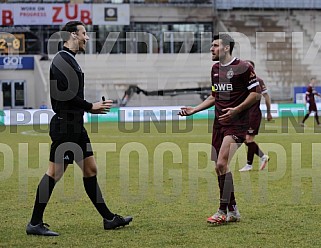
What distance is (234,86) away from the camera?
8.55 m

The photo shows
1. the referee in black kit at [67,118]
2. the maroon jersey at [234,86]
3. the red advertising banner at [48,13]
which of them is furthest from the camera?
the red advertising banner at [48,13]

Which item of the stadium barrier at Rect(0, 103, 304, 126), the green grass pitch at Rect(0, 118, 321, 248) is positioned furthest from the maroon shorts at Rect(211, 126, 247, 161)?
the stadium barrier at Rect(0, 103, 304, 126)

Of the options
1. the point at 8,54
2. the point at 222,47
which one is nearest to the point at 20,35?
the point at 8,54

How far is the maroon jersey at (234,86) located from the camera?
27.8ft

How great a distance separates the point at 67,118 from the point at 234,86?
2.03m

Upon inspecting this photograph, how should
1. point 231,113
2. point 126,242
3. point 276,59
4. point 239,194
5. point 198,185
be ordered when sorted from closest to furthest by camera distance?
point 126,242
point 231,113
point 239,194
point 198,185
point 276,59

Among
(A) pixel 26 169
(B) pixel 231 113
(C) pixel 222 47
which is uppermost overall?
(C) pixel 222 47

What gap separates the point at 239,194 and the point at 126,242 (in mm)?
3630

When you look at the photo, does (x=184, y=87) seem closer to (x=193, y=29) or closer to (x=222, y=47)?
(x=193, y=29)

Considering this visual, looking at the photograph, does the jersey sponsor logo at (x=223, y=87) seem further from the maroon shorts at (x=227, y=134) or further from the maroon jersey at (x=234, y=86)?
the maroon shorts at (x=227, y=134)

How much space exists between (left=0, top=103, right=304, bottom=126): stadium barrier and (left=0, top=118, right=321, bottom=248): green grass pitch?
10.5m

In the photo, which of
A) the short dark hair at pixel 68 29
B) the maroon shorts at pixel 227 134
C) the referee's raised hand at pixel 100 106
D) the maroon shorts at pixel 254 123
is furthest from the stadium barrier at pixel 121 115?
the referee's raised hand at pixel 100 106

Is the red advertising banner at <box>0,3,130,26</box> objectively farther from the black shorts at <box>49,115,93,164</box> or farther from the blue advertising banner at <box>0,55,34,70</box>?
the black shorts at <box>49,115,93,164</box>

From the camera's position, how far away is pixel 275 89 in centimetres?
4703
